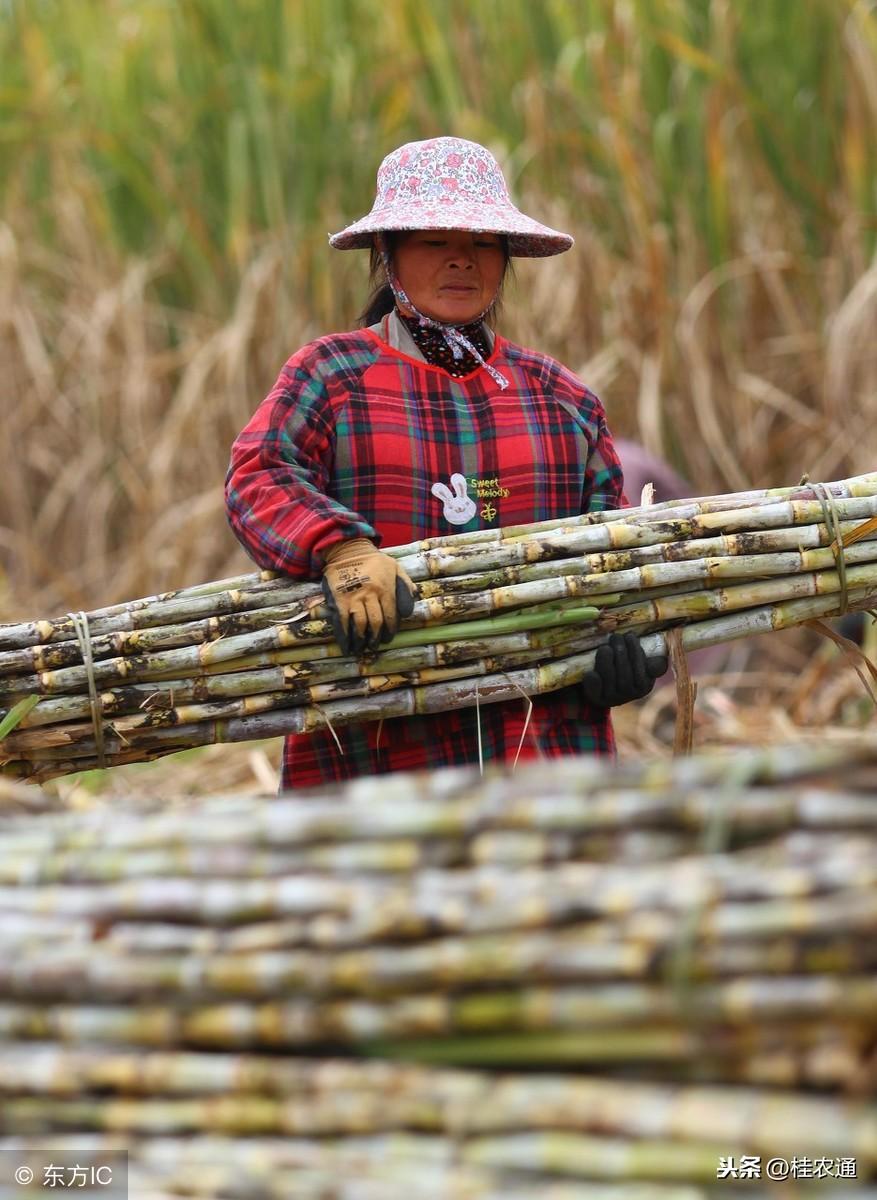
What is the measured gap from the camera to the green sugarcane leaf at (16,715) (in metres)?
2.09

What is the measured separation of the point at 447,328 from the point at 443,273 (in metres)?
0.08

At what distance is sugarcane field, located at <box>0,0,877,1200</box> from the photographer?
3.44 ft

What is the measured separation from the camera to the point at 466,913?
1.08 meters

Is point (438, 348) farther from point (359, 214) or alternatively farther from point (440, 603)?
point (359, 214)

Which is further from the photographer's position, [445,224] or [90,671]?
[445,224]

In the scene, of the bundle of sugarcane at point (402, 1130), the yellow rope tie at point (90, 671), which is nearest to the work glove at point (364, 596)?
the yellow rope tie at point (90, 671)

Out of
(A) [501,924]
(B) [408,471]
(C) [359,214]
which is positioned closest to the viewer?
(A) [501,924]

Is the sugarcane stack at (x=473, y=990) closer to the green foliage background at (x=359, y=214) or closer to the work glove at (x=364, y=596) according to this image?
the work glove at (x=364, y=596)

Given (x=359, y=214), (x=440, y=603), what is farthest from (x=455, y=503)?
(x=359, y=214)

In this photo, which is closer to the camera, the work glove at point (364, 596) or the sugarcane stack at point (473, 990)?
the sugarcane stack at point (473, 990)

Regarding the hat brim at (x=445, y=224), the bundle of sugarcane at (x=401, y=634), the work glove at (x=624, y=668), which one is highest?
the hat brim at (x=445, y=224)

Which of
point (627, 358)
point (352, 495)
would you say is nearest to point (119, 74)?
point (627, 358)

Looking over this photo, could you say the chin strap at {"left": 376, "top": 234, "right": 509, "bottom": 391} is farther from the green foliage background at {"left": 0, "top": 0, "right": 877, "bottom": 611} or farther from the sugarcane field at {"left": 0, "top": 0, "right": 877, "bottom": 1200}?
the green foliage background at {"left": 0, "top": 0, "right": 877, "bottom": 611}

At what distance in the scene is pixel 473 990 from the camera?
3.54ft
